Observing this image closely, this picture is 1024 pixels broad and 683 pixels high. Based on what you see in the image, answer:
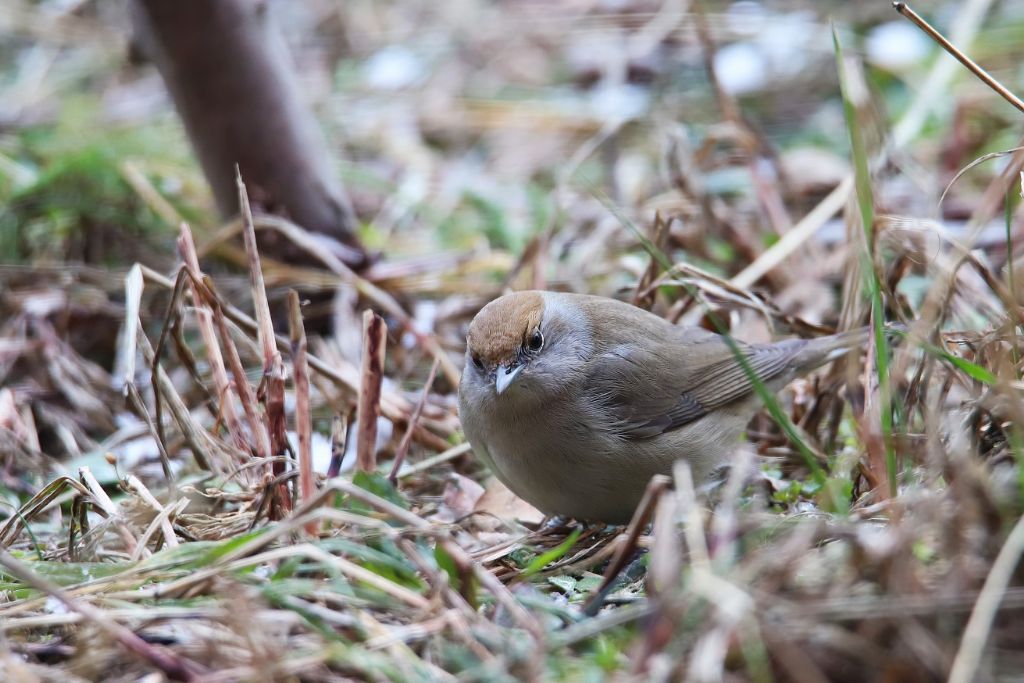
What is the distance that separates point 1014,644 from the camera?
2.06 m

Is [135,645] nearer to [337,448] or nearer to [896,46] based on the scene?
[337,448]

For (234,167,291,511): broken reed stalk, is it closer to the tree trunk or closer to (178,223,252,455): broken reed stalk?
(178,223,252,455): broken reed stalk

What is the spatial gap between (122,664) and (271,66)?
12.2 feet

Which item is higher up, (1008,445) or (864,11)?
(864,11)

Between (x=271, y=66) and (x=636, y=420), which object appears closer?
(x=636, y=420)

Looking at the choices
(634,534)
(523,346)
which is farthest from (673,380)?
(634,534)

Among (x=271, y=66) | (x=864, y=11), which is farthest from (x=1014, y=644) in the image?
(x=864, y=11)

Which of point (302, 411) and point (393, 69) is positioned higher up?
point (393, 69)

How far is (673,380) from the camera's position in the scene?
4078mm

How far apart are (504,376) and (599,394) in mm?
427

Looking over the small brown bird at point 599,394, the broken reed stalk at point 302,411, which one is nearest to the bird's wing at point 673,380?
the small brown bird at point 599,394

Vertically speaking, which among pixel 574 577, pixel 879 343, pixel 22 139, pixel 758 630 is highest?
pixel 22 139

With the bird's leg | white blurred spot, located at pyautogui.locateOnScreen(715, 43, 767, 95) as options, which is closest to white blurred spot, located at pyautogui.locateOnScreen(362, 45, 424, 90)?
white blurred spot, located at pyautogui.locateOnScreen(715, 43, 767, 95)

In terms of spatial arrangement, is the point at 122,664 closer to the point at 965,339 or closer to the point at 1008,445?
the point at 1008,445
